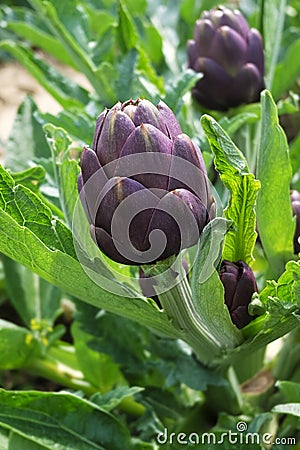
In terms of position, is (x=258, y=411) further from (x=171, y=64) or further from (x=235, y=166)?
(x=171, y=64)

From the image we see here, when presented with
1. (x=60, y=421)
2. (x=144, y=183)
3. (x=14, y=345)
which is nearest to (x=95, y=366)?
(x=14, y=345)

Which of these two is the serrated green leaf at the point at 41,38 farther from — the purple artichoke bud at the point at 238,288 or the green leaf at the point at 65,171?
the purple artichoke bud at the point at 238,288

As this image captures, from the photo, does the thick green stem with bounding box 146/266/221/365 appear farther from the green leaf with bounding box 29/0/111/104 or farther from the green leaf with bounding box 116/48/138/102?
the green leaf with bounding box 29/0/111/104

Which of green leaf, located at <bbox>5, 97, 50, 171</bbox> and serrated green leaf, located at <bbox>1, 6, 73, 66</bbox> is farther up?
serrated green leaf, located at <bbox>1, 6, 73, 66</bbox>

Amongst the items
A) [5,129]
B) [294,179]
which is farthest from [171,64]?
[5,129]

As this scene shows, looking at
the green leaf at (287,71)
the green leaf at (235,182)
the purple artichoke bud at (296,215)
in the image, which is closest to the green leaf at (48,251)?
the green leaf at (235,182)

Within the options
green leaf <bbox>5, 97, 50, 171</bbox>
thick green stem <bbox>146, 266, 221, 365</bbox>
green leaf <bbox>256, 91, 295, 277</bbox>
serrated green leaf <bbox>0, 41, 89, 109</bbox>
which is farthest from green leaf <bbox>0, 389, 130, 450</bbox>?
serrated green leaf <bbox>0, 41, 89, 109</bbox>
